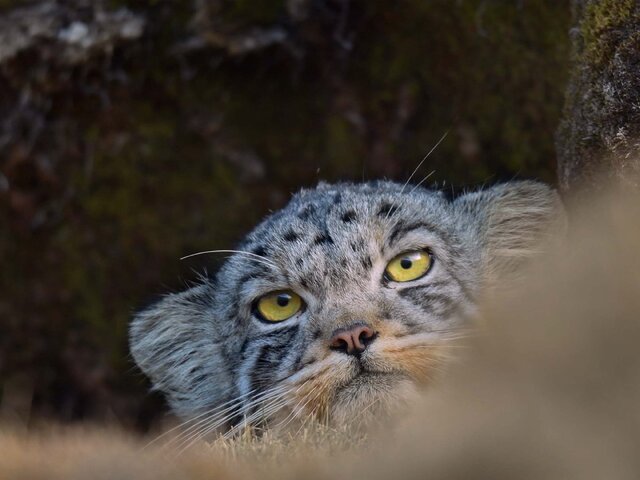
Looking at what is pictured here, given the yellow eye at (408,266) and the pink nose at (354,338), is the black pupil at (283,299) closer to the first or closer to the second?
the yellow eye at (408,266)

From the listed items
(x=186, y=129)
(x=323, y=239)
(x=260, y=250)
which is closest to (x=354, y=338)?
(x=323, y=239)

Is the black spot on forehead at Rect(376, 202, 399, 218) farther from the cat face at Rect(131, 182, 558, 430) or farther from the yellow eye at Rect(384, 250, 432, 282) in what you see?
the yellow eye at Rect(384, 250, 432, 282)

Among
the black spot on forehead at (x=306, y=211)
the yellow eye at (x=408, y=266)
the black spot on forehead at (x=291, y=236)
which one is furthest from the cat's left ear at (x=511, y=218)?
the black spot on forehead at (x=291, y=236)

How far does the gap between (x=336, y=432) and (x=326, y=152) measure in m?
4.31

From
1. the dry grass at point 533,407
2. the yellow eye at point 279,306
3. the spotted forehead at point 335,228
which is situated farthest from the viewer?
the yellow eye at point 279,306

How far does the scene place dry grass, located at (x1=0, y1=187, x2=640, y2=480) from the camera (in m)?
2.04

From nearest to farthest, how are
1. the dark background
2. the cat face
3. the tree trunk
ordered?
1. the tree trunk
2. the cat face
3. the dark background

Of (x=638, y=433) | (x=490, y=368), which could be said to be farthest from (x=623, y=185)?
(x=638, y=433)

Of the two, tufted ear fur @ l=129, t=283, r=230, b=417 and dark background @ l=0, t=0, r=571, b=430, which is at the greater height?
dark background @ l=0, t=0, r=571, b=430

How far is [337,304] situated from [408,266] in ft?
1.74

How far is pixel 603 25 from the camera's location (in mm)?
4301

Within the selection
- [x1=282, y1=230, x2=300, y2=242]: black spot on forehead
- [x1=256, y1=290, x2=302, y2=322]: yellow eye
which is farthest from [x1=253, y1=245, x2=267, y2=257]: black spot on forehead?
[x1=256, y1=290, x2=302, y2=322]: yellow eye

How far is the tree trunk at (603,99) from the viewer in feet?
13.1

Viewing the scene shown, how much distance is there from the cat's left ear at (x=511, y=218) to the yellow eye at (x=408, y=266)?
18.0 inches
